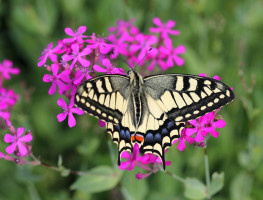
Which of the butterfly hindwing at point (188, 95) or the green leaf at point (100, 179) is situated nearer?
the butterfly hindwing at point (188, 95)

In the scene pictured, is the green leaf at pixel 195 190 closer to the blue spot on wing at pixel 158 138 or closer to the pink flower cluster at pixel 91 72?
the pink flower cluster at pixel 91 72

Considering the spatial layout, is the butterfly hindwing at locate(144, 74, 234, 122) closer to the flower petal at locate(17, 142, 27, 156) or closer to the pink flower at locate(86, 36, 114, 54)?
the pink flower at locate(86, 36, 114, 54)

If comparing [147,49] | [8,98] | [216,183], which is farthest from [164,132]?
[8,98]

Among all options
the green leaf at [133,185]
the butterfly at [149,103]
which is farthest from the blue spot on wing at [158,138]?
the green leaf at [133,185]

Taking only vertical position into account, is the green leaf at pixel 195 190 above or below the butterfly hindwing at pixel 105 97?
below

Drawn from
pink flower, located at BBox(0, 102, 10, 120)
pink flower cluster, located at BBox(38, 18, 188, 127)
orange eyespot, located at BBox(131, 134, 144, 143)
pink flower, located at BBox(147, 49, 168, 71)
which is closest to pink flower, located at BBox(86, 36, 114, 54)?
pink flower cluster, located at BBox(38, 18, 188, 127)

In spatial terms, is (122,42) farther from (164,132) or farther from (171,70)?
(164,132)
